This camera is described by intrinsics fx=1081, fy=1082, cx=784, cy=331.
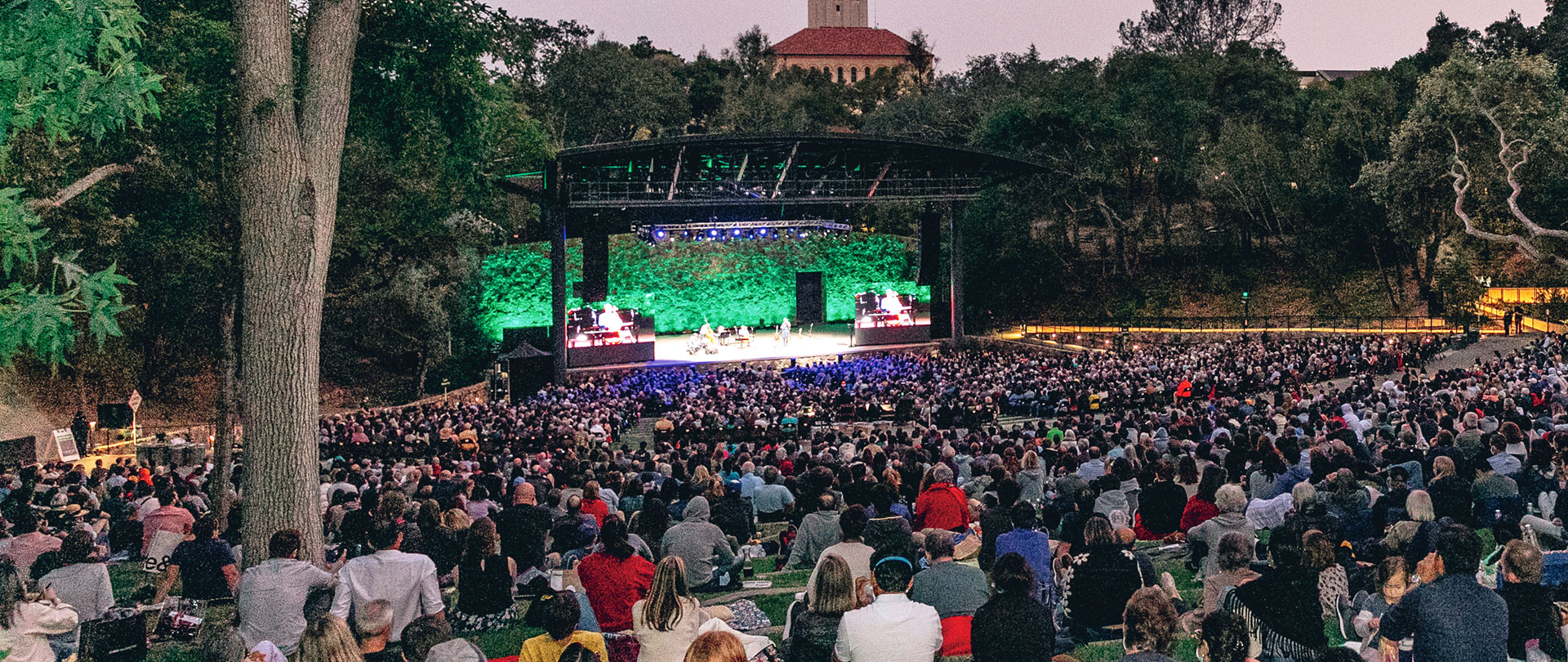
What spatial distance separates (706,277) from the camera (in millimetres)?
39562

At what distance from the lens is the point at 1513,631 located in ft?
15.5

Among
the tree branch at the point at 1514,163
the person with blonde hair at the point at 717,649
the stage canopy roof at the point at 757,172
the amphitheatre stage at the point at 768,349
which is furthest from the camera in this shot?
the amphitheatre stage at the point at 768,349

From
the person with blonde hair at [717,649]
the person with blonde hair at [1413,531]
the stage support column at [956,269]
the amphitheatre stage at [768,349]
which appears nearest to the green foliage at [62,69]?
the person with blonde hair at [717,649]

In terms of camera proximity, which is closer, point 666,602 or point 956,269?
point 666,602

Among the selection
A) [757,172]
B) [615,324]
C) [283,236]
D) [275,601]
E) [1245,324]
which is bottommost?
[275,601]

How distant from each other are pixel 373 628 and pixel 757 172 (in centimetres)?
2969

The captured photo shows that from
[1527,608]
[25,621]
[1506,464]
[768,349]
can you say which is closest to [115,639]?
[25,621]

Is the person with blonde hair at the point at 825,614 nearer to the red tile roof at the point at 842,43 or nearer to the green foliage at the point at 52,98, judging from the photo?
the green foliage at the point at 52,98

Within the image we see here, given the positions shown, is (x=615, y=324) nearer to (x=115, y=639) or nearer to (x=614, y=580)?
(x=115, y=639)

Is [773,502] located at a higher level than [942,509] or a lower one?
lower

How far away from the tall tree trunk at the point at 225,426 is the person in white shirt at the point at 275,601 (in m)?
4.99

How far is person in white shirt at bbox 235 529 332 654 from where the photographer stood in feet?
18.2

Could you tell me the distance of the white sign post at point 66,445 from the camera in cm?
2017

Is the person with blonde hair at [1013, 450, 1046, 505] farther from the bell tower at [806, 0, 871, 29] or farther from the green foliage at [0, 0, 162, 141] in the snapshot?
the bell tower at [806, 0, 871, 29]
